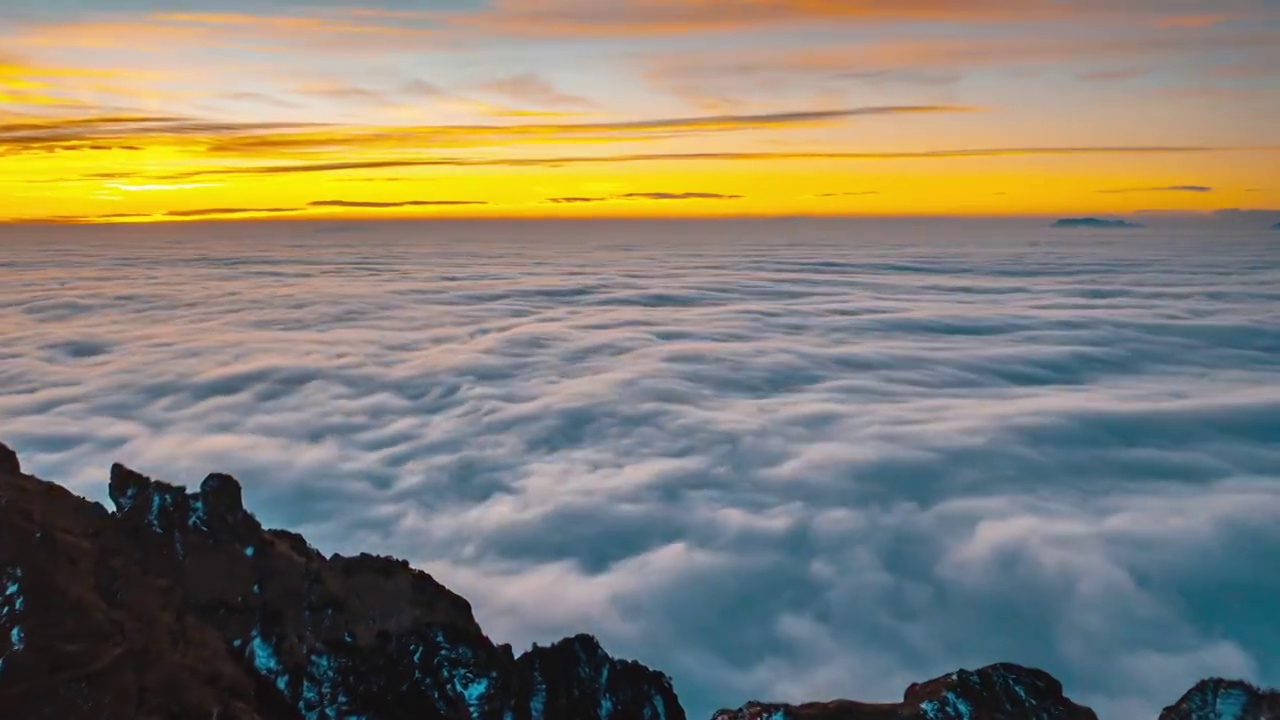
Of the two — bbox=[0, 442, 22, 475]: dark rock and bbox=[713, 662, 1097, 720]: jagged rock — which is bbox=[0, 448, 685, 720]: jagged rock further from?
bbox=[713, 662, 1097, 720]: jagged rock

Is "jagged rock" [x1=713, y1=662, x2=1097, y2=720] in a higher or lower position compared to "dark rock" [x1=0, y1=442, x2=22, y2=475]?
lower

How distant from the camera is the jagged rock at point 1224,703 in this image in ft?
28.0

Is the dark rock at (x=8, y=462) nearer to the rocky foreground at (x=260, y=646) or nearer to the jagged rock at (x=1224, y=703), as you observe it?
the rocky foreground at (x=260, y=646)

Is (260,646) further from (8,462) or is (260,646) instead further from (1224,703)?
(1224,703)

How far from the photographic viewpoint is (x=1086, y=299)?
11856cm

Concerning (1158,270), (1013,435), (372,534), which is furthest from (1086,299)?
(372,534)

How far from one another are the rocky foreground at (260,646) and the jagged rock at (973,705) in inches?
0.7

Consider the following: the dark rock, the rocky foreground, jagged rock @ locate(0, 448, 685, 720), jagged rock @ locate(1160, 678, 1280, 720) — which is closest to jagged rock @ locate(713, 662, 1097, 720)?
the rocky foreground

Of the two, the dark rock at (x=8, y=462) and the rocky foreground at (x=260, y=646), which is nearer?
the rocky foreground at (x=260, y=646)

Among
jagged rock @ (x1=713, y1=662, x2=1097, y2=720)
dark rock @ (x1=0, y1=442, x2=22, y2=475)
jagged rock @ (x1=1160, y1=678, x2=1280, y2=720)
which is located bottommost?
jagged rock @ (x1=713, y1=662, x2=1097, y2=720)

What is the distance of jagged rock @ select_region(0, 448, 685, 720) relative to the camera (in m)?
8.88

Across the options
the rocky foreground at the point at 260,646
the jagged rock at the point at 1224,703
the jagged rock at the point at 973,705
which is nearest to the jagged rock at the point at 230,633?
the rocky foreground at the point at 260,646

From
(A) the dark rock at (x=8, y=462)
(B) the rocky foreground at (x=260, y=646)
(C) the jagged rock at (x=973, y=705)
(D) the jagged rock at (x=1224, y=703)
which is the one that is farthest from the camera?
(A) the dark rock at (x=8, y=462)

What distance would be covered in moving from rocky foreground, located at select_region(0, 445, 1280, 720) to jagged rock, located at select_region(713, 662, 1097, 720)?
17 mm
